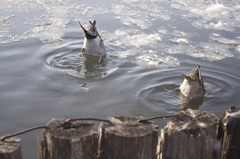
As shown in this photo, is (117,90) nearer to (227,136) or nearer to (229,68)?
(229,68)

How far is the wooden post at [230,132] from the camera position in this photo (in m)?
3.47

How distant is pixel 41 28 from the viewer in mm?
9750

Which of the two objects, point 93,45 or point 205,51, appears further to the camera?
point 93,45

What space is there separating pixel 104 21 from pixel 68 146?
8.22m

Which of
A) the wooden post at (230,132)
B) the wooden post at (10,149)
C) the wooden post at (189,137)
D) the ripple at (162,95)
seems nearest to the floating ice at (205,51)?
the ripple at (162,95)

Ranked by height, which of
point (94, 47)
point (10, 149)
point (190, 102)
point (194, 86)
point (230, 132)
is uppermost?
point (10, 149)

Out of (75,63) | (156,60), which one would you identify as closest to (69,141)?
(75,63)

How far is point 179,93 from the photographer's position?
7012mm

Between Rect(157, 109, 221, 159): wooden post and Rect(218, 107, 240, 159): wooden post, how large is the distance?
0.45 m

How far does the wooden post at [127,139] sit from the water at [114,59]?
84.1 inches

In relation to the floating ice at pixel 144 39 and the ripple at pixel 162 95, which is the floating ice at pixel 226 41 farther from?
the ripple at pixel 162 95

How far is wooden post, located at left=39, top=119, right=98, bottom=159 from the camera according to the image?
2.71 m

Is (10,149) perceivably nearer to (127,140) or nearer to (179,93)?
(127,140)

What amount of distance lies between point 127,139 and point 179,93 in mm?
4410
